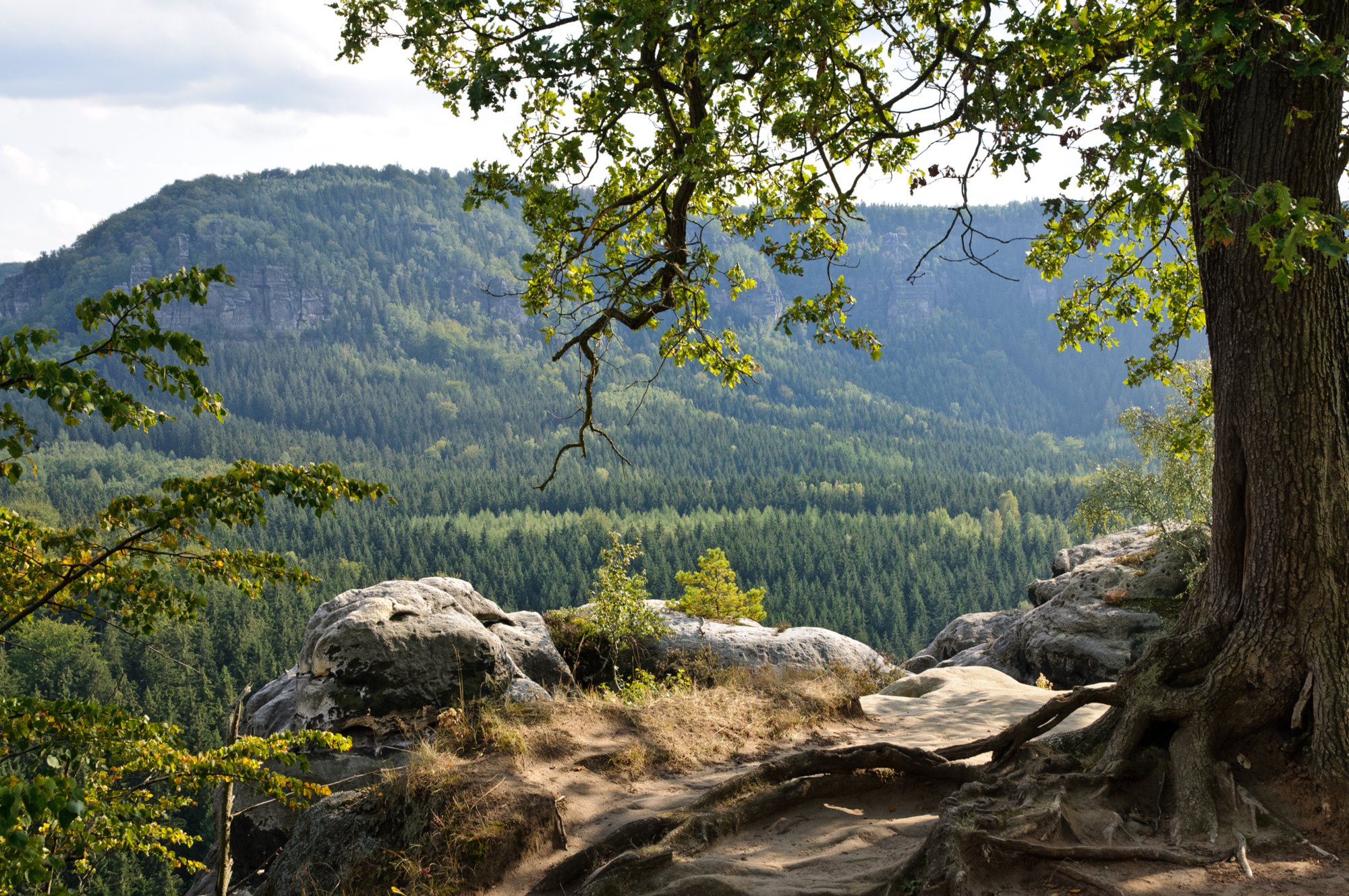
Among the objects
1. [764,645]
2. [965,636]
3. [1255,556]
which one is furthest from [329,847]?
[965,636]

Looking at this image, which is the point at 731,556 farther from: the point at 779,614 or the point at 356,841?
the point at 356,841

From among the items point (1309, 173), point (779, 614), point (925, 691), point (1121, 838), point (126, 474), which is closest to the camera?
point (1121, 838)

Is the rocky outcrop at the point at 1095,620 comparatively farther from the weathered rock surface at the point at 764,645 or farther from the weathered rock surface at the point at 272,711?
the weathered rock surface at the point at 272,711

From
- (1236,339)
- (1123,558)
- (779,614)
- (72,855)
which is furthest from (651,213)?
(779,614)

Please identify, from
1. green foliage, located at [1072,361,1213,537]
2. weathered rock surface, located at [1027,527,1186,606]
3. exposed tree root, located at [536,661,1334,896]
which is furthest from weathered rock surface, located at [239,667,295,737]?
green foliage, located at [1072,361,1213,537]

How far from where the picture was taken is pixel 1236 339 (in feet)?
21.9

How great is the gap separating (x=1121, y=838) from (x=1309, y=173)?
4855mm

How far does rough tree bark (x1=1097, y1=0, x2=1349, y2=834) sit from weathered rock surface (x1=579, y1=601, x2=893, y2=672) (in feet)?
36.3

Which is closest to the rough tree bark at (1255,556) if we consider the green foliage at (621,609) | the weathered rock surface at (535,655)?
the weathered rock surface at (535,655)

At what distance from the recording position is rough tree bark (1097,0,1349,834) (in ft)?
20.7

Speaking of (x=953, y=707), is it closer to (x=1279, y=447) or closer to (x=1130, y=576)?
(x=1279, y=447)

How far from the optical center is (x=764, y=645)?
18672 mm

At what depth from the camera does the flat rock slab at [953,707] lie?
1002 centimetres

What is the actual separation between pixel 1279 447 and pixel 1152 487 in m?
21.3
